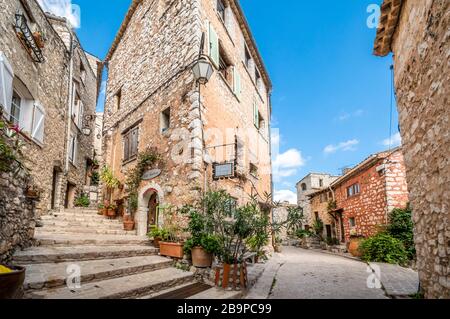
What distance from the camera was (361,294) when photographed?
448 cm

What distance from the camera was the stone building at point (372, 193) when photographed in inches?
404

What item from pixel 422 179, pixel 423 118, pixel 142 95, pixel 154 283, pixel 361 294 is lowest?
pixel 361 294

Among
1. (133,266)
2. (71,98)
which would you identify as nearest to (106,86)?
(71,98)

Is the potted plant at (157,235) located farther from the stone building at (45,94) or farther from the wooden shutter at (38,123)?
the wooden shutter at (38,123)

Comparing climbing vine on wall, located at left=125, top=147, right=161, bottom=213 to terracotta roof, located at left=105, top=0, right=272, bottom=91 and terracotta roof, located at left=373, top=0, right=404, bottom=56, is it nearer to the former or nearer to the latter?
terracotta roof, located at left=373, top=0, right=404, bottom=56

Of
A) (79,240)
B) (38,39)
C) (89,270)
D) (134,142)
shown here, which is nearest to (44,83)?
(38,39)

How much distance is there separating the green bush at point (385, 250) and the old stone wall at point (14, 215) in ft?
33.7

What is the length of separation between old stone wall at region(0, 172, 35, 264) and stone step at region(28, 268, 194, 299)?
103 centimetres

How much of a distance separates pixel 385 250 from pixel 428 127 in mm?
7624

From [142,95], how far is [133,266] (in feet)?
19.8

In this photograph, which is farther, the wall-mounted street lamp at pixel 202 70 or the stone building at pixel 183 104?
the stone building at pixel 183 104

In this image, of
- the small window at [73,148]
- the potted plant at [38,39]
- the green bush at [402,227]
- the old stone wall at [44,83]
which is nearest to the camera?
the old stone wall at [44,83]

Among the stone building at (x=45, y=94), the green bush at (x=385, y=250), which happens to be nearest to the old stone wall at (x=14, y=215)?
the stone building at (x=45, y=94)
